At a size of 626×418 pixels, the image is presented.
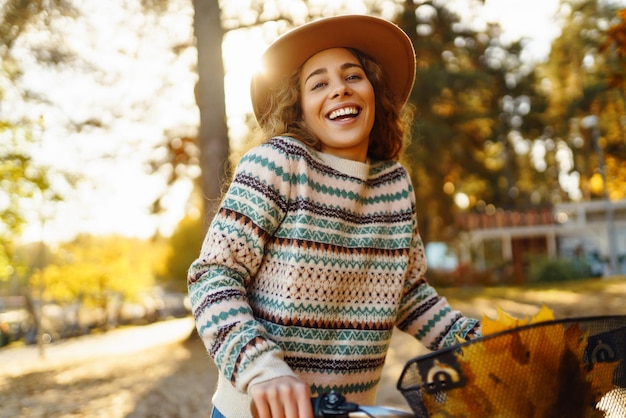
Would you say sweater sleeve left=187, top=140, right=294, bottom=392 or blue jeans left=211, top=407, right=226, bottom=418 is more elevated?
sweater sleeve left=187, top=140, right=294, bottom=392

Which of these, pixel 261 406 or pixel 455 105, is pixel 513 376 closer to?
pixel 261 406

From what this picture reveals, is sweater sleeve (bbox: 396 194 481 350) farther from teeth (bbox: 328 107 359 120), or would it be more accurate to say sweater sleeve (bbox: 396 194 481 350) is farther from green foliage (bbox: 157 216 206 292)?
green foliage (bbox: 157 216 206 292)

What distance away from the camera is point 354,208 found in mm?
1691

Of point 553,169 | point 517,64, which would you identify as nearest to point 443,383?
point 517,64

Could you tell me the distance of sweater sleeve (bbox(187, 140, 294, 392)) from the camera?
1.24m

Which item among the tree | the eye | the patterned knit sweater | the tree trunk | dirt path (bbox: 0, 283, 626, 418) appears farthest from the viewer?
the tree

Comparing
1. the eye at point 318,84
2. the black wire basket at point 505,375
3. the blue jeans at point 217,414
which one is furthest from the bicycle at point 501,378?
the eye at point 318,84

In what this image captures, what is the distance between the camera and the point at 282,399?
115 centimetres

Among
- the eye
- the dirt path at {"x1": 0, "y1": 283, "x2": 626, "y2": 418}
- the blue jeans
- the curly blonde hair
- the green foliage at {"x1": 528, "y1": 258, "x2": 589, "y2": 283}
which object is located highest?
the eye

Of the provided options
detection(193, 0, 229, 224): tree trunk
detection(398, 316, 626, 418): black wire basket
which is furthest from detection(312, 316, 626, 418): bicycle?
detection(193, 0, 229, 224): tree trunk

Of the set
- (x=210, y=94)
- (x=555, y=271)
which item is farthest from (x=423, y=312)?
(x=555, y=271)

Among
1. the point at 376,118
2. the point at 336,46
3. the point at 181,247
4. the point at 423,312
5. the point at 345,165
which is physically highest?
the point at 336,46

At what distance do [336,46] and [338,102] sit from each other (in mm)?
221

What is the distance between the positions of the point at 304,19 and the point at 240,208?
8674 mm
